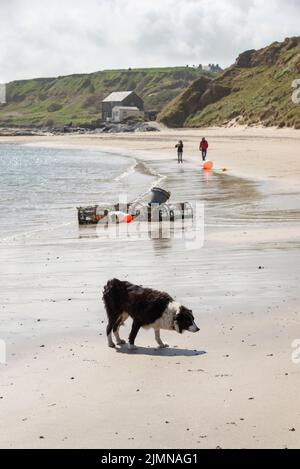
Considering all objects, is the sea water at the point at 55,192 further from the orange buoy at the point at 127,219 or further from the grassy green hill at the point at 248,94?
the grassy green hill at the point at 248,94

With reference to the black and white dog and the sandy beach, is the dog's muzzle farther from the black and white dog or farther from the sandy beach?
the sandy beach

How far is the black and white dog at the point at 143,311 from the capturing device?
9141 millimetres

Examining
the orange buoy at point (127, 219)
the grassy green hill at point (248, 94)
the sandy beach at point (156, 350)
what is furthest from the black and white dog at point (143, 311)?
the grassy green hill at point (248, 94)

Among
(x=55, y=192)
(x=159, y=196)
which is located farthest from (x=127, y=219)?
(x=55, y=192)

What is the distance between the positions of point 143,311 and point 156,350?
524 mm

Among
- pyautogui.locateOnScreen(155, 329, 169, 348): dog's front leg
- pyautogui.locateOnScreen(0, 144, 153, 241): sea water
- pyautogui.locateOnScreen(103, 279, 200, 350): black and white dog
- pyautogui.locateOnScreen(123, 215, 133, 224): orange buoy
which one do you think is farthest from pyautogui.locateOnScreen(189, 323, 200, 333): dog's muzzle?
pyautogui.locateOnScreen(123, 215, 133, 224): orange buoy

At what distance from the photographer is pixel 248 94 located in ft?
338

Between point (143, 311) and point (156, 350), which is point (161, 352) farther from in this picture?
point (143, 311)

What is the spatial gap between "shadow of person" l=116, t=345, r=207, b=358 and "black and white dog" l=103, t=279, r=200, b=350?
0.08 metres

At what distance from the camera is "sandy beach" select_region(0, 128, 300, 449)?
6.69 m

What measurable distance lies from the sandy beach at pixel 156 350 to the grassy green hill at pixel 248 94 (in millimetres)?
64957
